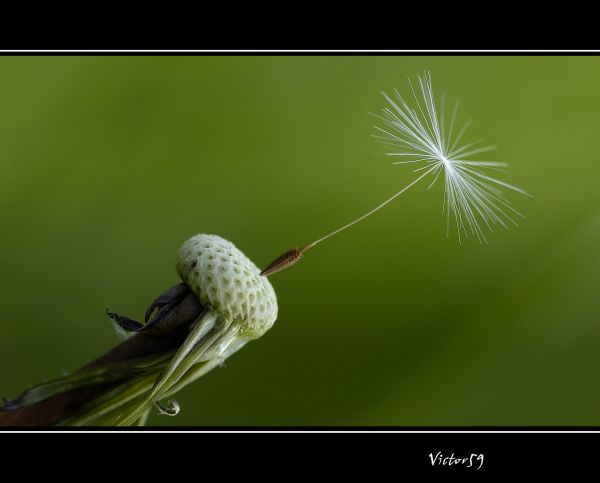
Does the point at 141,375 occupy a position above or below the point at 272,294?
below

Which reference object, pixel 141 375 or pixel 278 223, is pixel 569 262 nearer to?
pixel 278 223

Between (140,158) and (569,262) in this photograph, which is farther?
(569,262)

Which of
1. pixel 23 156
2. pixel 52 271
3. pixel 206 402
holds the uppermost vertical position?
pixel 23 156

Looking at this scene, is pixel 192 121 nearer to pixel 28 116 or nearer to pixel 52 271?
pixel 28 116

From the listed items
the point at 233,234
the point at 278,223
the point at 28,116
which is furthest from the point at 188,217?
the point at 28,116
